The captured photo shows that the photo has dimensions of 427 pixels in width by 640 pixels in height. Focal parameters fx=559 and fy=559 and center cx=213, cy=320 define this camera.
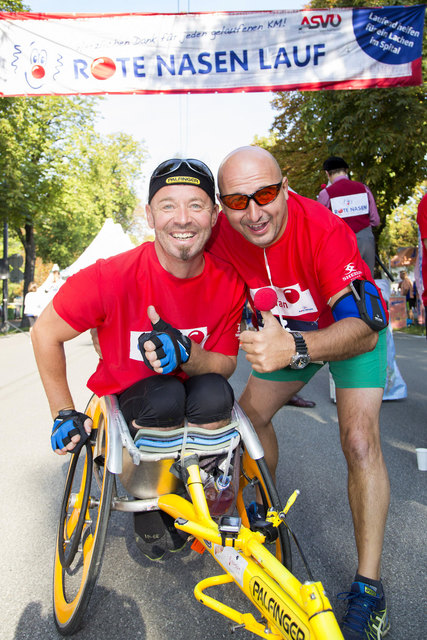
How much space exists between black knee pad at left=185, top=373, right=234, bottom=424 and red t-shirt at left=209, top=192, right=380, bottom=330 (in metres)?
0.70

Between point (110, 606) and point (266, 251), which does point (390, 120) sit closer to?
point (266, 251)

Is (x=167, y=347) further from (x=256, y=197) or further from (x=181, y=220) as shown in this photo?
(x=256, y=197)

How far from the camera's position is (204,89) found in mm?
6383

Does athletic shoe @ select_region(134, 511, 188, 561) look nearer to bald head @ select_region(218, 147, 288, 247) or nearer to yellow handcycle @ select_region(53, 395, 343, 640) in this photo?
yellow handcycle @ select_region(53, 395, 343, 640)

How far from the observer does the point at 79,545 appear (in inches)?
101

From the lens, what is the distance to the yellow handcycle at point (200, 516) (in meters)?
1.67

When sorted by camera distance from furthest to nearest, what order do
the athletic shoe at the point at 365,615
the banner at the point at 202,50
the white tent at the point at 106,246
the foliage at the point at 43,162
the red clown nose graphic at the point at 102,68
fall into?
the foliage at the point at 43,162, the white tent at the point at 106,246, the red clown nose graphic at the point at 102,68, the banner at the point at 202,50, the athletic shoe at the point at 365,615

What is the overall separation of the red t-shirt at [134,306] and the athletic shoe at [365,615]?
A: 3.71ft

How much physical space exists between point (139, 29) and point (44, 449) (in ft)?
15.3

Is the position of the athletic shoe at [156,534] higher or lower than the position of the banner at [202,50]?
lower

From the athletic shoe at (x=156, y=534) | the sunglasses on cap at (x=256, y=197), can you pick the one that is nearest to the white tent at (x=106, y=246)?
the sunglasses on cap at (x=256, y=197)

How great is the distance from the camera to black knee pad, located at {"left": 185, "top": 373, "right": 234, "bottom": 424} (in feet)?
6.99

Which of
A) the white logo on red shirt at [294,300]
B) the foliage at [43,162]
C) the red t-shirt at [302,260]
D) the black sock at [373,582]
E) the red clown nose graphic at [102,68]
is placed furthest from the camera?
the foliage at [43,162]

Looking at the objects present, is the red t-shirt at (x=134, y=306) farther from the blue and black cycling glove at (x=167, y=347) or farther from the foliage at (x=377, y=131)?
the foliage at (x=377, y=131)
